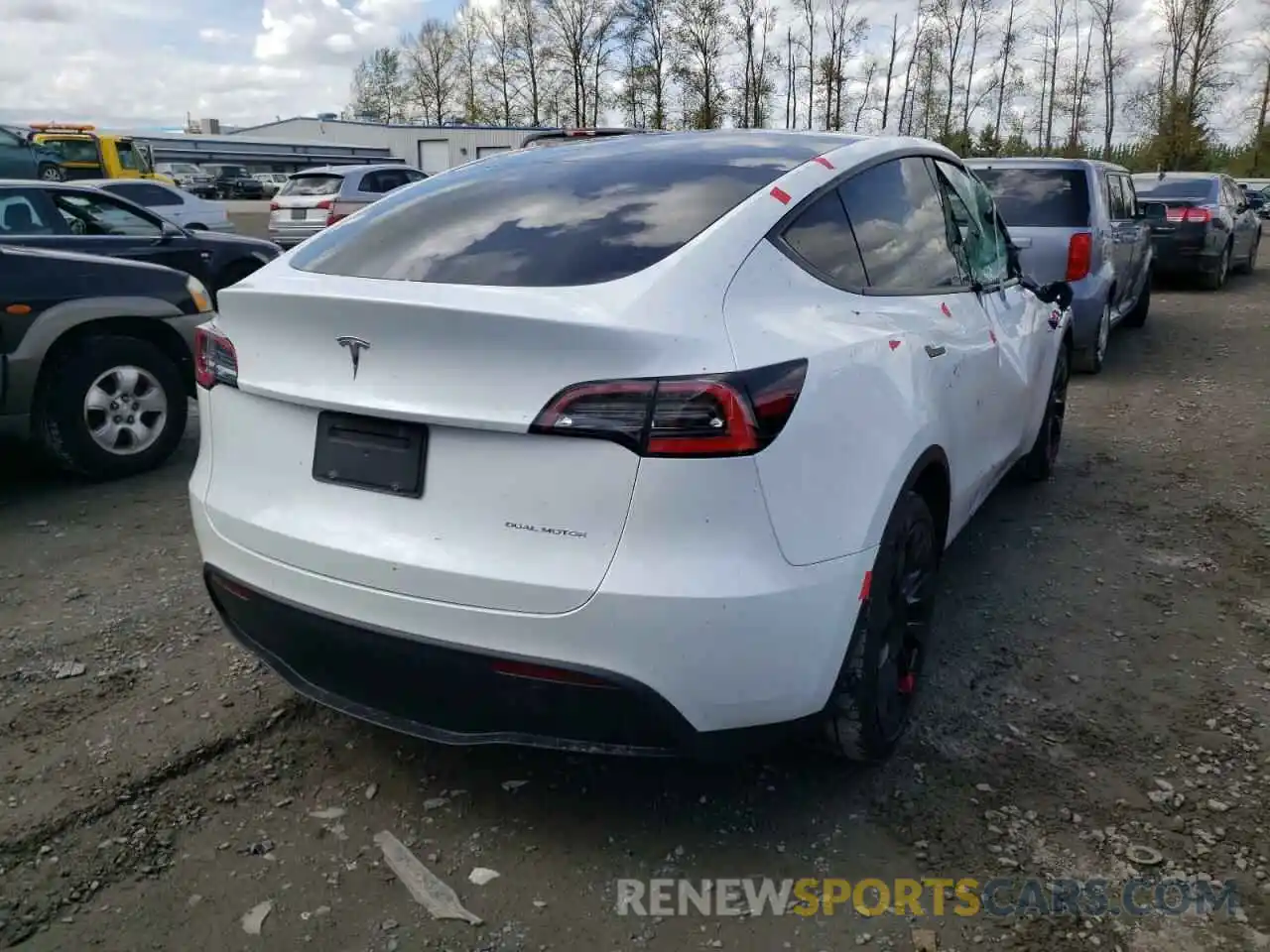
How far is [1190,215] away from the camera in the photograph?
1361 cm

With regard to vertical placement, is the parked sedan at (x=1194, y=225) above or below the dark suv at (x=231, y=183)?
below

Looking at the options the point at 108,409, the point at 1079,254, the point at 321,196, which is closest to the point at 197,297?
the point at 108,409

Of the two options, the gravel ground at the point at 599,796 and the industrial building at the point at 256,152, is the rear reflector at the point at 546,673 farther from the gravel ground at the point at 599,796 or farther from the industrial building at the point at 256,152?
the industrial building at the point at 256,152

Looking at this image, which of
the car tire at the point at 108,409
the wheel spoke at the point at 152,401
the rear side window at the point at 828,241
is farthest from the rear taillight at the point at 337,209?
the rear side window at the point at 828,241

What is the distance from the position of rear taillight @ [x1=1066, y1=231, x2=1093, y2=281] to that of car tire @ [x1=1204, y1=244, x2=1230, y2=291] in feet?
24.4

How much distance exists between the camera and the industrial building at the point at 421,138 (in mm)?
51969

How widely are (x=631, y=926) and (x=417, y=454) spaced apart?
3.75 ft

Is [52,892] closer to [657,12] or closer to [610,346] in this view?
[610,346]

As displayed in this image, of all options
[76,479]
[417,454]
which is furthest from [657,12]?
[417,454]

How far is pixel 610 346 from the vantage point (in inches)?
85.5

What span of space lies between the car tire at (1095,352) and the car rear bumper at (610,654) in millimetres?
6573

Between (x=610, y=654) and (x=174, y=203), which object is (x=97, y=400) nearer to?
(x=610, y=654)

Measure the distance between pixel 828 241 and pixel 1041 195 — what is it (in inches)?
247

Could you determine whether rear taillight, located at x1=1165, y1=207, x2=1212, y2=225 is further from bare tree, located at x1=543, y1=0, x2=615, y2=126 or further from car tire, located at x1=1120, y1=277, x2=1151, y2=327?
bare tree, located at x1=543, y1=0, x2=615, y2=126
